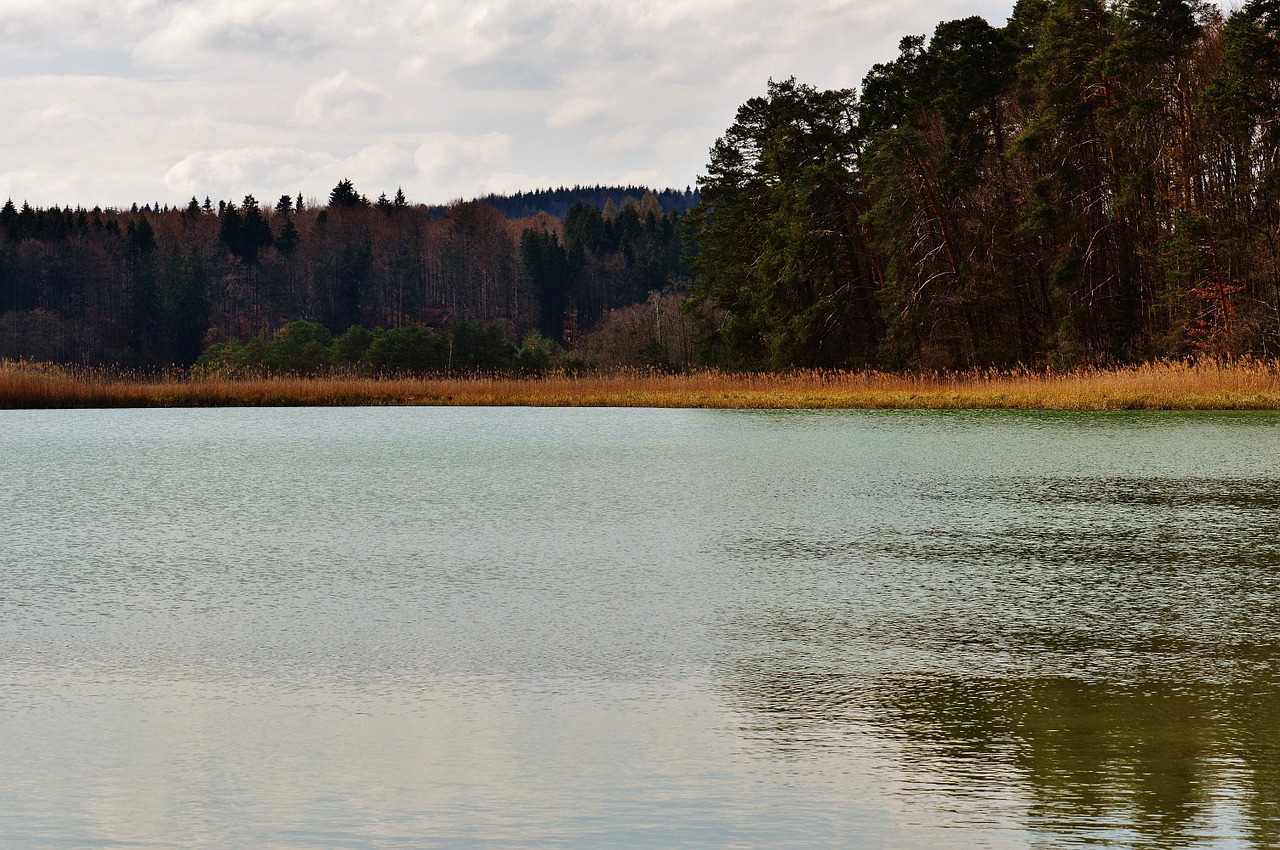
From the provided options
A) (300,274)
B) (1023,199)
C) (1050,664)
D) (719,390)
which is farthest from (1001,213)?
(300,274)

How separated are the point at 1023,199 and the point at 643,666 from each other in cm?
3564

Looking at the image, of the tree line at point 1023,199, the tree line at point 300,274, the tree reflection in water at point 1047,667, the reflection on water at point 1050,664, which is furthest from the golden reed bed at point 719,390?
the tree line at point 300,274

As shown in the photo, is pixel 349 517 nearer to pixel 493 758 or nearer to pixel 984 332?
pixel 493 758

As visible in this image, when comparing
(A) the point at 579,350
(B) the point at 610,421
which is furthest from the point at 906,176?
(A) the point at 579,350

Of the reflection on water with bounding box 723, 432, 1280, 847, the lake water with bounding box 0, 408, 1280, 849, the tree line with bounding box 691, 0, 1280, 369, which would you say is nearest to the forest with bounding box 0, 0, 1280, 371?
the tree line with bounding box 691, 0, 1280, 369

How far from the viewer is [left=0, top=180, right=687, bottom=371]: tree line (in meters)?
87.3

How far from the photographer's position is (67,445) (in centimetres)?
1919

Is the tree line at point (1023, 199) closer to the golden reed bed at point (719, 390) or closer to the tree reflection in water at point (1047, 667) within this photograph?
the golden reed bed at point (719, 390)

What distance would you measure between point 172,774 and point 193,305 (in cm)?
8641

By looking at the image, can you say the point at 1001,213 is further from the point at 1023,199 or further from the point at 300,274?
the point at 300,274

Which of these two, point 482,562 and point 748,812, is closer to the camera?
point 748,812

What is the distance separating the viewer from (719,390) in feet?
111

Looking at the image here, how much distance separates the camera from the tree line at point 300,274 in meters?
87.3

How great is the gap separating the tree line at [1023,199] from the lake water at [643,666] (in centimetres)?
2139
